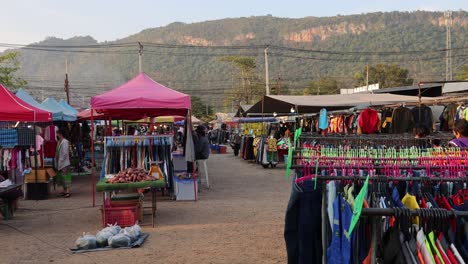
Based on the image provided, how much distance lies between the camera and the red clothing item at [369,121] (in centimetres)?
1123

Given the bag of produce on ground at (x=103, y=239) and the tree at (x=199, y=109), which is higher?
the tree at (x=199, y=109)

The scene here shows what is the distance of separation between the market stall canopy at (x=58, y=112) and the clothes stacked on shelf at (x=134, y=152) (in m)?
5.50

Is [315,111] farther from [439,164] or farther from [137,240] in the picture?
[439,164]

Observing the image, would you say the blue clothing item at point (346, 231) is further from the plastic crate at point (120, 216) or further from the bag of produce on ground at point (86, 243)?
the plastic crate at point (120, 216)

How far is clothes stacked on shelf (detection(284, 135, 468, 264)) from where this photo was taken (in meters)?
2.70

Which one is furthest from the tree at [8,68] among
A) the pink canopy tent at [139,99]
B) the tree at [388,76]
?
the tree at [388,76]

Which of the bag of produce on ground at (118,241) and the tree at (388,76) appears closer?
the bag of produce on ground at (118,241)

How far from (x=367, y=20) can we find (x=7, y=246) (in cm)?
10660

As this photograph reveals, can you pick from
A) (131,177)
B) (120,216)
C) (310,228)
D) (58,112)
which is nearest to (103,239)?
(120,216)

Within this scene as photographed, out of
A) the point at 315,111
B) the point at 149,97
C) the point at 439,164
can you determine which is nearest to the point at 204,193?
the point at 149,97

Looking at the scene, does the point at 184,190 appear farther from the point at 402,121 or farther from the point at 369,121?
the point at 402,121

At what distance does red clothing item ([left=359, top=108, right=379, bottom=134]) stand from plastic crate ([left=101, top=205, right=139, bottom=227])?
20.3 ft

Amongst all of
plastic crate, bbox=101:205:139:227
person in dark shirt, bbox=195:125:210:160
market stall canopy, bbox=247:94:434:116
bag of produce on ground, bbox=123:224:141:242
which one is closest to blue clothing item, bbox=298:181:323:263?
bag of produce on ground, bbox=123:224:141:242

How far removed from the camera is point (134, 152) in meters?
9.96
